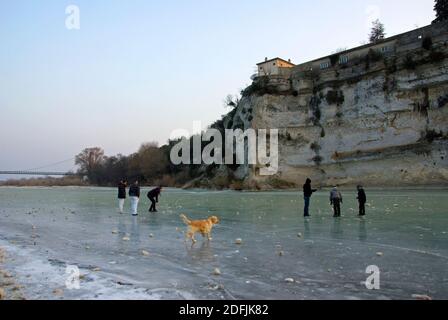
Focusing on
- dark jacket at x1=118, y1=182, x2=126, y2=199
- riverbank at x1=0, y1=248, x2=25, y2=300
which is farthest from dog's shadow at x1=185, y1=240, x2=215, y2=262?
dark jacket at x1=118, y1=182, x2=126, y2=199

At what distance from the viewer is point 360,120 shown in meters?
49.7

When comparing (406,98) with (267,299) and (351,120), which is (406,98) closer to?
(351,120)

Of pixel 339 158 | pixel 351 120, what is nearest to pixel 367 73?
pixel 351 120

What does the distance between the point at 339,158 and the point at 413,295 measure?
157 ft

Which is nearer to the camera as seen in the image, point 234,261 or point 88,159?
point 234,261

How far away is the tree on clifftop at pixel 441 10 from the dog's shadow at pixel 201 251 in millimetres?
58642

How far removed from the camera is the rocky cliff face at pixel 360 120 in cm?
4288

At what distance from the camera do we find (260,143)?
2242 inches

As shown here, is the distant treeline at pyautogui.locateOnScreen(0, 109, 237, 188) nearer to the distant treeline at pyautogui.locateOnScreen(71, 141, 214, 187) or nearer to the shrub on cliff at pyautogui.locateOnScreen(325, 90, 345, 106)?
the distant treeline at pyautogui.locateOnScreen(71, 141, 214, 187)

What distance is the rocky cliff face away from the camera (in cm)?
4288

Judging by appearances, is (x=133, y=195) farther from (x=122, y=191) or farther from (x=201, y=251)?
(x=201, y=251)

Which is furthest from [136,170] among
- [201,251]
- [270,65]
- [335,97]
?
[201,251]

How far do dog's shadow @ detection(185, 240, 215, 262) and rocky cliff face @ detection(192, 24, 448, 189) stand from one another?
38.4 m

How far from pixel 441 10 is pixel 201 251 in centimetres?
6116
